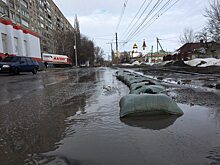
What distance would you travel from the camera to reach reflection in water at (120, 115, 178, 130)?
3.59 metres

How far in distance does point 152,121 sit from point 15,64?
17810 millimetres

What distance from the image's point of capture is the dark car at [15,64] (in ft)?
60.0

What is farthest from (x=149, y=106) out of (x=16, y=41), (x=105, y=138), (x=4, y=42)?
(x=16, y=41)

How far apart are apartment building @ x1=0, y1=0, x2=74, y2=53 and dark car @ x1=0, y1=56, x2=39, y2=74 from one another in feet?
93.3

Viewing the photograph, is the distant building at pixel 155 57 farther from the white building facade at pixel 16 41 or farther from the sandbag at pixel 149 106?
the sandbag at pixel 149 106

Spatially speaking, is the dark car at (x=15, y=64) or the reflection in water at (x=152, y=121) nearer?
the reflection in water at (x=152, y=121)

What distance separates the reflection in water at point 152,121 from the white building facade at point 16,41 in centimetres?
2448

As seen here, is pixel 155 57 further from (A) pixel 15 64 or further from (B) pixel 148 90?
(B) pixel 148 90

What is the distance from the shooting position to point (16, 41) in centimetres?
3175

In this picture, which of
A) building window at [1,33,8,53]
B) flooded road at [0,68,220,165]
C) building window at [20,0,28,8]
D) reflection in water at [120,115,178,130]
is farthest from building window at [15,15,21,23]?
reflection in water at [120,115,178,130]

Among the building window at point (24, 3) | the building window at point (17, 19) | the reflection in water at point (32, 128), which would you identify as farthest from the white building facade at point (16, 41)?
the building window at point (24, 3)

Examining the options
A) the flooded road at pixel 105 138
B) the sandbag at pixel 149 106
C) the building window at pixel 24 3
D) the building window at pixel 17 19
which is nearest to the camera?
the flooded road at pixel 105 138

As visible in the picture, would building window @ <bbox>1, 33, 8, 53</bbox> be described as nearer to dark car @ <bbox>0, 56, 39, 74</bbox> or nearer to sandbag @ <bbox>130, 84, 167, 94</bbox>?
dark car @ <bbox>0, 56, 39, 74</bbox>

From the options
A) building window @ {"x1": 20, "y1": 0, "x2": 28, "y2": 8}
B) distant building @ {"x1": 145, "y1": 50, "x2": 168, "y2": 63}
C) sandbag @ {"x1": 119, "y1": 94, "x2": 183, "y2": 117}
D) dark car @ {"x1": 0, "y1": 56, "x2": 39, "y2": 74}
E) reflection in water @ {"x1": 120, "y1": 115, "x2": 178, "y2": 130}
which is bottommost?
reflection in water @ {"x1": 120, "y1": 115, "x2": 178, "y2": 130}
